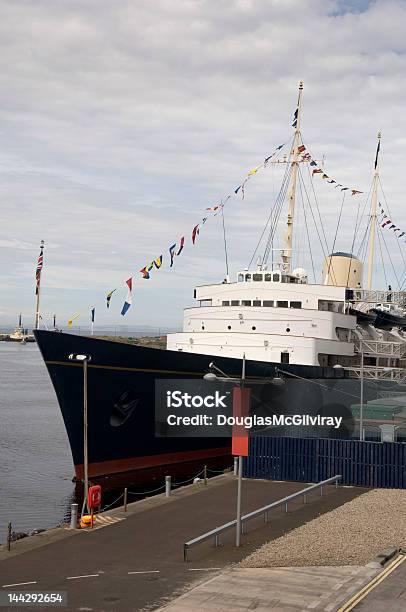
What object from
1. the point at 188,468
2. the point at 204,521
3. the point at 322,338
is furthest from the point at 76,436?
the point at 322,338

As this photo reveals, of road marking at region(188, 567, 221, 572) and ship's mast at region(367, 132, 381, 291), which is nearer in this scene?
road marking at region(188, 567, 221, 572)

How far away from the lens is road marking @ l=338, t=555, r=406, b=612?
46.9 ft

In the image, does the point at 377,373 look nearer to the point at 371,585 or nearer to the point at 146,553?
the point at 146,553

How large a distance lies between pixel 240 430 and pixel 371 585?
5.58 m

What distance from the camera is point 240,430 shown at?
1986 centimetres

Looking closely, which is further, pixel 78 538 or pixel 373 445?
pixel 373 445

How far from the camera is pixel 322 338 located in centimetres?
4109

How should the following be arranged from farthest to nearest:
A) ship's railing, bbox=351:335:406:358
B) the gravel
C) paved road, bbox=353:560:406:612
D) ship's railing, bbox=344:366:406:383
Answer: ship's railing, bbox=351:335:406:358, ship's railing, bbox=344:366:406:383, the gravel, paved road, bbox=353:560:406:612

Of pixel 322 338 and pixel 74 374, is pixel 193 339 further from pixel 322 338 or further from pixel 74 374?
pixel 74 374

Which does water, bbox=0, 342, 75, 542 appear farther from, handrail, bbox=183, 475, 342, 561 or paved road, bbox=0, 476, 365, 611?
handrail, bbox=183, 475, 342, 561

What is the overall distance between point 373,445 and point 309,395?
953 cm

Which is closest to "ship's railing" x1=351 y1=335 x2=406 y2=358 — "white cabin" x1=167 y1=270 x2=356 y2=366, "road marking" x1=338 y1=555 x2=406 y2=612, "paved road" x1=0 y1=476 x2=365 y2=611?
"white cabin" x1=167 y1=270 x2=356 y2=366

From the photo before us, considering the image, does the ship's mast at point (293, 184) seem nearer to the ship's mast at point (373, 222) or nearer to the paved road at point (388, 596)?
the ship's mast at point (373, 222)

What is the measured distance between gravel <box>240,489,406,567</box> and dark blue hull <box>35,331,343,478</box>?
39.8ft
